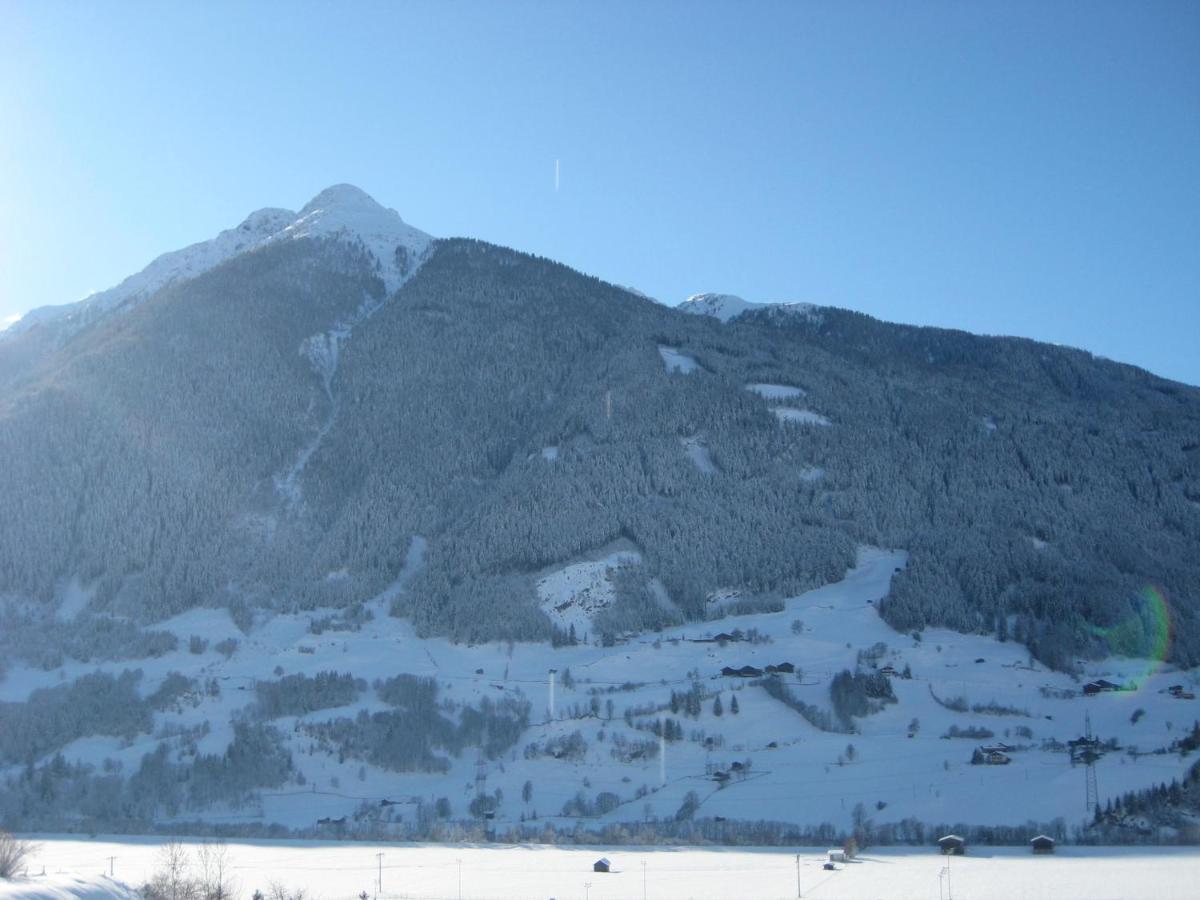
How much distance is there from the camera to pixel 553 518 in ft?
356

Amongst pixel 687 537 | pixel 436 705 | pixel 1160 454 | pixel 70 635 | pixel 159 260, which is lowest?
pixel 436 705

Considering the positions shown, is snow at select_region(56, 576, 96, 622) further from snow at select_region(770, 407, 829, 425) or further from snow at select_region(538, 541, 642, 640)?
snow at select_region(770, 407, 829, 425)

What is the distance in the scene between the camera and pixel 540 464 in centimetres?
11775

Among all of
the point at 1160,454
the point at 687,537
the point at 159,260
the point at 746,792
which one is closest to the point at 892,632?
the point at 687,537

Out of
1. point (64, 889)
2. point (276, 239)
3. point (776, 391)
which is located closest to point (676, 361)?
point (776, 391)

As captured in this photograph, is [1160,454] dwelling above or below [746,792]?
above

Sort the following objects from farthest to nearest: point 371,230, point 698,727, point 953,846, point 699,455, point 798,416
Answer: point 371,230 < point 798,416 < point 699,455 < point 698,727 < point 953,846

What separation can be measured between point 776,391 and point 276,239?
7541 centimetres

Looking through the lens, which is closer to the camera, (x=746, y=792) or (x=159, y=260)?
(x=746, y=792)

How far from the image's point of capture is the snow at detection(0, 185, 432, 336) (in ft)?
563

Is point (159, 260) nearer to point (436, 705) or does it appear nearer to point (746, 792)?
point (436, 705)

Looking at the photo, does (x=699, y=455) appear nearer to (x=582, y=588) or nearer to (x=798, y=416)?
(x=798, y=416)

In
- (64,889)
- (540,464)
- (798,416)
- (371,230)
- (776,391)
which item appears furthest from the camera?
(371,230)

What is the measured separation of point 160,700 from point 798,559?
4940cm
